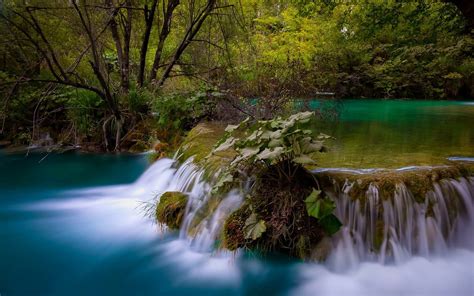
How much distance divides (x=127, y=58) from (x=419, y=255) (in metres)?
9.63

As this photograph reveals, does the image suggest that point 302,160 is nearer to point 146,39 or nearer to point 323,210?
point 323,210

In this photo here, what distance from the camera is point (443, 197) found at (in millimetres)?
4074

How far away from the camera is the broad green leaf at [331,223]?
3801mm

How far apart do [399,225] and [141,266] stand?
9.13ft

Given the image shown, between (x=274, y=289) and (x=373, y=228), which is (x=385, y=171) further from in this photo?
(x=274, y=289)

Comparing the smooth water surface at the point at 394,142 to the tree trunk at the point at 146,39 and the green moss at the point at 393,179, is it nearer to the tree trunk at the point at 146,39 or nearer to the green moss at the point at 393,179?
the green moss at the point at 393,179

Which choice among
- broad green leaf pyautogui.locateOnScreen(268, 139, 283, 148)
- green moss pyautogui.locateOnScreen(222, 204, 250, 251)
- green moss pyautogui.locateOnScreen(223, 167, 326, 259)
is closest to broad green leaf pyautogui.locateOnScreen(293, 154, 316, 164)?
broad green leaf pyautogui.locateOnScreen(268, 139, 283, 148)

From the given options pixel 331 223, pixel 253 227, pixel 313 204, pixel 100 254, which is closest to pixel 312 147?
pixel 313 204

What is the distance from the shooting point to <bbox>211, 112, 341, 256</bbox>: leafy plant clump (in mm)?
3822

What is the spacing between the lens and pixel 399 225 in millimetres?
3959

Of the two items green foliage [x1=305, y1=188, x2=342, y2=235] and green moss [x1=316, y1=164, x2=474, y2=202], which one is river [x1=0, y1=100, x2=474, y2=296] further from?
green moss [x1=316, y1=164, x2=474, y2=202]

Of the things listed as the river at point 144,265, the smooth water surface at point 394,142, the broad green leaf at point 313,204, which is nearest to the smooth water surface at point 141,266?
the river at point 144,265

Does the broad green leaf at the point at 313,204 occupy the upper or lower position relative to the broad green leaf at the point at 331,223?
upper

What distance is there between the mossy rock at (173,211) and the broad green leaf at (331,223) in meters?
1.85
